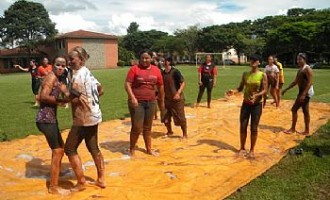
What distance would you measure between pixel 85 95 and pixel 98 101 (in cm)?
31

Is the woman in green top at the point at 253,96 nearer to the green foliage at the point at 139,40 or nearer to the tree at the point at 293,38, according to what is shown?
the tree at the point at 293,38

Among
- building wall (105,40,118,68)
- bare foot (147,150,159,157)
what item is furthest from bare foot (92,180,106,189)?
building wall (105,40,118,68)

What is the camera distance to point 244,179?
5.82m

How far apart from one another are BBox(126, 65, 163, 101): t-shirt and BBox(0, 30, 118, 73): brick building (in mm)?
61706

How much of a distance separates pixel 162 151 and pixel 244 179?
82.7 inches

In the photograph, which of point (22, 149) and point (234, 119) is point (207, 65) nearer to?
point (234, 119)

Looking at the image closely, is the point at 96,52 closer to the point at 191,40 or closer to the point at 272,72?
the point at 191,40

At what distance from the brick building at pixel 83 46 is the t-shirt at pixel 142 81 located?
202 feet

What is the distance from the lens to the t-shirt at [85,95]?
509cm

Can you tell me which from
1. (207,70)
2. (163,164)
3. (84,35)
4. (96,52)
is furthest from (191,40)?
(163,164)

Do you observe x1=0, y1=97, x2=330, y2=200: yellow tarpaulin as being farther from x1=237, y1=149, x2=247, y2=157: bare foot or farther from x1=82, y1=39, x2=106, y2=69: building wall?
x1=82, y1=39, x2=106, y2=69: building wall

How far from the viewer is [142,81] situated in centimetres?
692

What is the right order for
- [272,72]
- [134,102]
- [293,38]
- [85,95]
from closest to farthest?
1. [85,95]
2. [134,102]
3. [272,72]
4. [293,38]

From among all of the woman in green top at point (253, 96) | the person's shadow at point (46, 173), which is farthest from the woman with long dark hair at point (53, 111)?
the woman in green top at point (253, 96)
